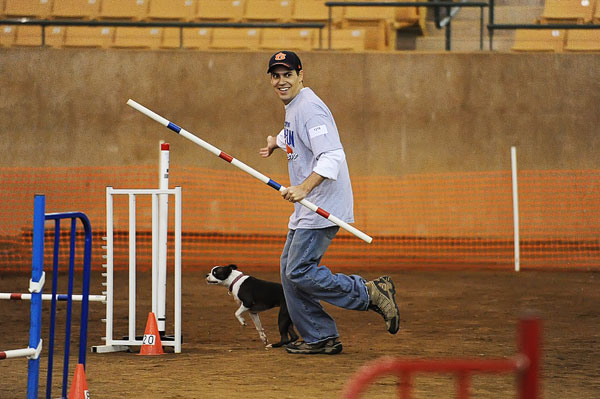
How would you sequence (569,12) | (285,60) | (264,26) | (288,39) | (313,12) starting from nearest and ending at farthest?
(285,60)
(264,26)
(288,39)
(569,12)
(313,12)

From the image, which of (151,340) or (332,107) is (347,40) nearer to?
(332,107)

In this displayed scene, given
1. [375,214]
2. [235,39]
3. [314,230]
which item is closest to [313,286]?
[314,230]

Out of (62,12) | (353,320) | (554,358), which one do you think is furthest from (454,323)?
(62,12)

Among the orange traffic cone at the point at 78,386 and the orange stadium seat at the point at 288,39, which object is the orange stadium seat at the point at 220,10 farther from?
the orange traffic cone at the point at 78,386

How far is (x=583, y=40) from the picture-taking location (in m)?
13.9

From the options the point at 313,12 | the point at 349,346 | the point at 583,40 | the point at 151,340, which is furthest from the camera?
the point at 313,12

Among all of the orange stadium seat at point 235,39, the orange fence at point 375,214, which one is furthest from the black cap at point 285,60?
the orange stadium seat at point 235,39

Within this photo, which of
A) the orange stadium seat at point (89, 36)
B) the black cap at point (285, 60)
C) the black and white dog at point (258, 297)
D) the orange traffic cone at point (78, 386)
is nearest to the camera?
the orange traffic cone at point (78, 386)

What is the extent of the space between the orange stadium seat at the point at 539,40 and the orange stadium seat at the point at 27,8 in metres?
7.29

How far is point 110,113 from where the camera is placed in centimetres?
1376

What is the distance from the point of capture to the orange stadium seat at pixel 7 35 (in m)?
14.0

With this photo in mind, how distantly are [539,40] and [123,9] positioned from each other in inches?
256

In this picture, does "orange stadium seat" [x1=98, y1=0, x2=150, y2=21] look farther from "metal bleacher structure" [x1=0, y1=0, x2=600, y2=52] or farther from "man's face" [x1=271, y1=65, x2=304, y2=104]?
"man's face" [x1=271, y1=65, x2=304, y2=104]

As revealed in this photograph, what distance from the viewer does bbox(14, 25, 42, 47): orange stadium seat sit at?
14086 mm
